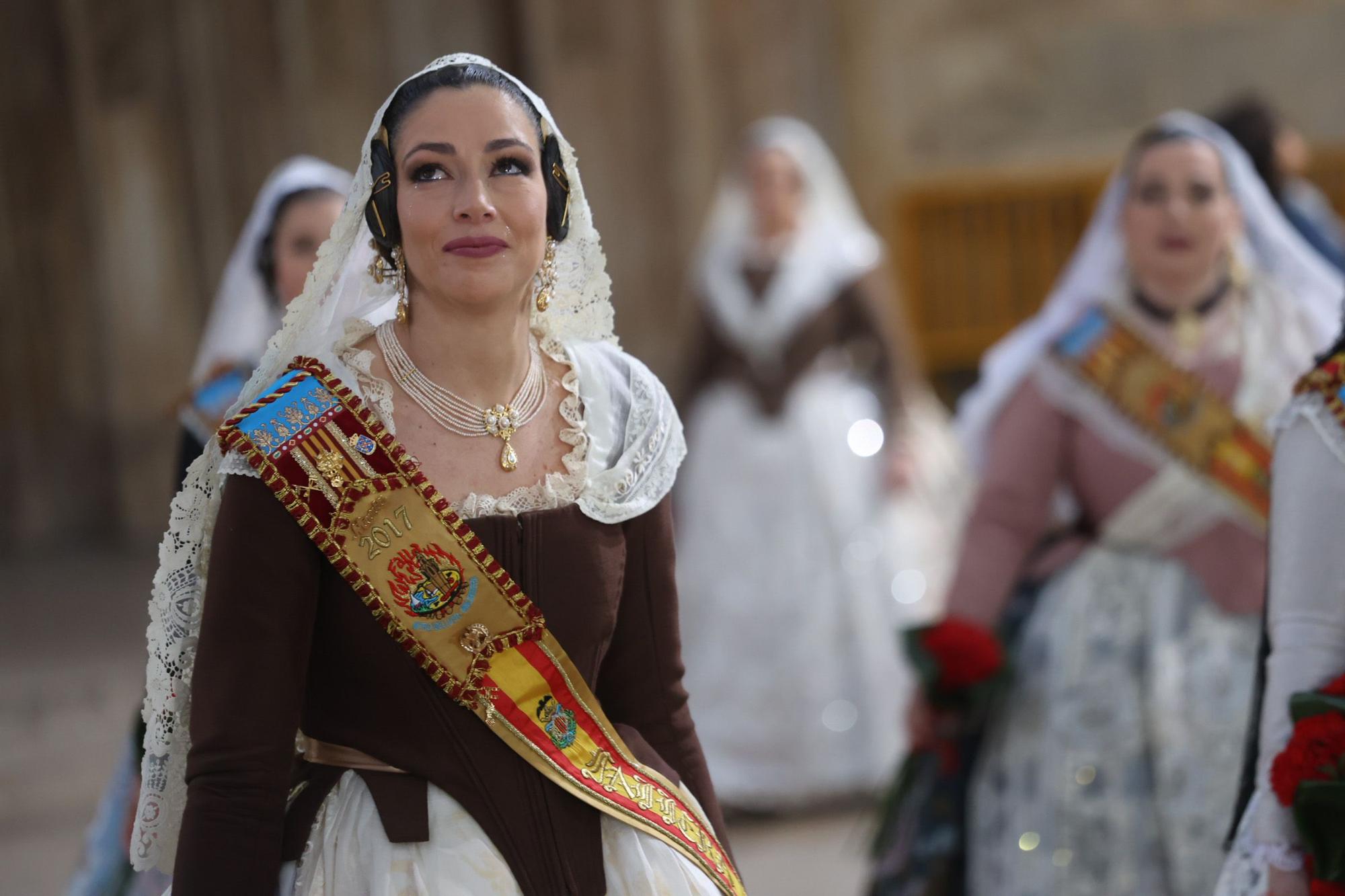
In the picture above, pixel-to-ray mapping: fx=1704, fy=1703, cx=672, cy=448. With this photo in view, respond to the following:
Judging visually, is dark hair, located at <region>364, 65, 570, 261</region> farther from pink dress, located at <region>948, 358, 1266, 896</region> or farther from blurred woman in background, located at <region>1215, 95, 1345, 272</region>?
blurred woman in background, located at <region>1215, 95, 1345, 272</region>

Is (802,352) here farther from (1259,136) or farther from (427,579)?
(427,579)

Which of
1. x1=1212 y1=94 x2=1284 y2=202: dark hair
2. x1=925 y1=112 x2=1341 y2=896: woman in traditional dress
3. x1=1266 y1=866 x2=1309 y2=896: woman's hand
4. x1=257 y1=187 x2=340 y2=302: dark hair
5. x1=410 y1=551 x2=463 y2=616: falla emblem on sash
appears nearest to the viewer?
x1=410 y1=551 x2=463 y2=616: falla emblem on sash

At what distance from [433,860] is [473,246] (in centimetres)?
71

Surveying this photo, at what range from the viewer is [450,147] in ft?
6.52

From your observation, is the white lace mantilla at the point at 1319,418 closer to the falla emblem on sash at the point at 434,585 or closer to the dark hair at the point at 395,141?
the dark hair at the point at 395,141

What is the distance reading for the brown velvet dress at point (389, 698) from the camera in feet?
6.13

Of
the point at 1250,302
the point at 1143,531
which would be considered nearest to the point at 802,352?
the point at 1250,302

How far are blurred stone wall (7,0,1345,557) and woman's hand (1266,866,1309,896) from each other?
7.23m

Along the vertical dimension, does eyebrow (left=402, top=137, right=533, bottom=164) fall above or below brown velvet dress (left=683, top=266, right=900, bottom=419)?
above

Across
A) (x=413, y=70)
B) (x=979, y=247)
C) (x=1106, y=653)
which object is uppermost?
(x=413, y=70)

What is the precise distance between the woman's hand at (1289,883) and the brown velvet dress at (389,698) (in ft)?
2.55

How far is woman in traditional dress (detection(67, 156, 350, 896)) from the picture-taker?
3223 millimetres

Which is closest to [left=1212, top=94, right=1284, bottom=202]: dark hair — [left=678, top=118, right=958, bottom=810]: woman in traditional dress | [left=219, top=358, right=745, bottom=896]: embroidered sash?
Answer: [left=678, top=118, right=958, bottom=810]: woman in traditional dress

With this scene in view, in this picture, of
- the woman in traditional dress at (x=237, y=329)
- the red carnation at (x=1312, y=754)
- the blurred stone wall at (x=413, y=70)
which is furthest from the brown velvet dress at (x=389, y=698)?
the blurred stone wall at (x=413, y=70)
